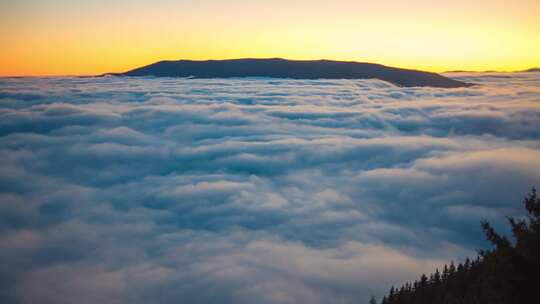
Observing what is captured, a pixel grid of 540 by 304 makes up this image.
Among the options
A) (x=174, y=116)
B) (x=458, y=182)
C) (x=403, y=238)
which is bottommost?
(x=403, y=238)

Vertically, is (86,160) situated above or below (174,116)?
below

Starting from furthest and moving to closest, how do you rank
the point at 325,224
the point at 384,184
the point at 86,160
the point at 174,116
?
the point at 174,116, the point at 86,160, the point at 384,184, the point at 325,224

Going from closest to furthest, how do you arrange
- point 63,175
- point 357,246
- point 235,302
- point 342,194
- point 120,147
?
point 235,302 < point 357,246 < point 342,194 < point 63,175 < point 120,147

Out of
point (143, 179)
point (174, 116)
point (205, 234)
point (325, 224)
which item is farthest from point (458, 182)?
point (174, 116)

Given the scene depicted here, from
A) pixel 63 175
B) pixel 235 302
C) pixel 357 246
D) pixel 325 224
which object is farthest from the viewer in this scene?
pixel 63 175

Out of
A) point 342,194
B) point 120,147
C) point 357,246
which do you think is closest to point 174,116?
point 120,147

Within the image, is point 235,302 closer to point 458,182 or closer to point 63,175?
point 458,182

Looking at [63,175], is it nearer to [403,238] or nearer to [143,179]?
[143,179]

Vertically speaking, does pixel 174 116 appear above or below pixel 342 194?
above

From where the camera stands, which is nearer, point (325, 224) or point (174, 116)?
point (325, 224)
